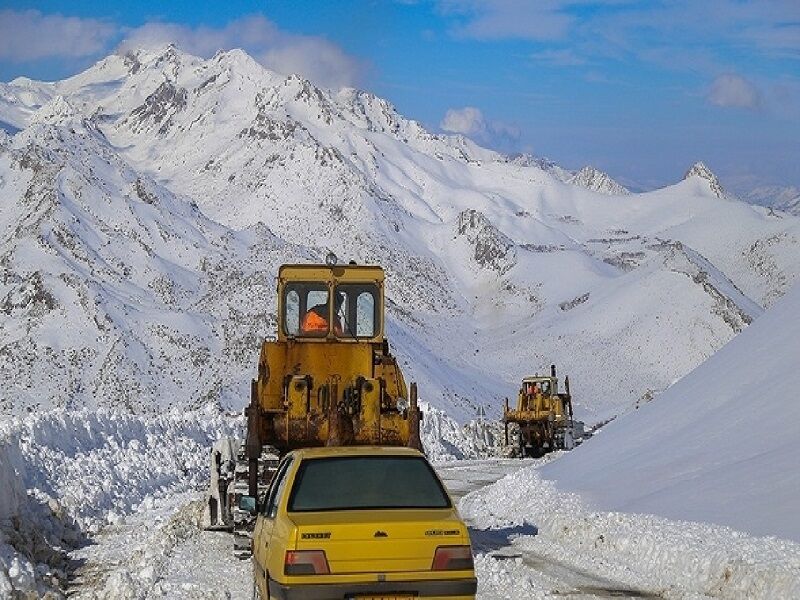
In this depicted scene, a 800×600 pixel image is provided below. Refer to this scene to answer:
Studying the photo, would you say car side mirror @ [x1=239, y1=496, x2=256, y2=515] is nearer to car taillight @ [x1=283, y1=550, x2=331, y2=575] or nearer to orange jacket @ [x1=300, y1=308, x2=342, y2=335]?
car taillight @ [x1=283, y1=550, x2=331, y2=575]

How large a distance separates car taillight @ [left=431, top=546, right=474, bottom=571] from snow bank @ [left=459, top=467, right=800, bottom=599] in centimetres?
436

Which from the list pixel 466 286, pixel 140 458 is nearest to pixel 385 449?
pixel 140 458

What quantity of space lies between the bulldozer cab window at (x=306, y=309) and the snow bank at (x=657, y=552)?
4685 millimetres

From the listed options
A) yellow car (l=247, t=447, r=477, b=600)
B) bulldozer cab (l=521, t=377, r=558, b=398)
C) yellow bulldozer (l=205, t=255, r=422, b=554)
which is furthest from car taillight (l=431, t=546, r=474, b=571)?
bulldozer cab (l=521, t=377, r=558, b=398)

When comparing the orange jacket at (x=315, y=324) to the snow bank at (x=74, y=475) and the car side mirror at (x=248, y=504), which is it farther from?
the car side mirror at (x=248, y=504)

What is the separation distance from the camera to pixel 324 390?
693 inches

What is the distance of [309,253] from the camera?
8156 cm

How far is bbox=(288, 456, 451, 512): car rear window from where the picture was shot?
9.89 metres

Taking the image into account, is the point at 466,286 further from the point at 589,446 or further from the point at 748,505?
the point at 748,505

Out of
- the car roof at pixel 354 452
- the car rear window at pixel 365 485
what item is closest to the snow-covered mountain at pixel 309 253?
the car roof at pixel 354 452

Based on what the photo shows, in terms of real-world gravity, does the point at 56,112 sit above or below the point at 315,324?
above

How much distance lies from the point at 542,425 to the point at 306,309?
84.1ft

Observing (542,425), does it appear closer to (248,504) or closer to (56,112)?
(248,504)

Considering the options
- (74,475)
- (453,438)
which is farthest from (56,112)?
(74,475)
